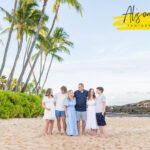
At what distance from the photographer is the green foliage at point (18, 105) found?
15336mm

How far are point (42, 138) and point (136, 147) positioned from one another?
119 inches

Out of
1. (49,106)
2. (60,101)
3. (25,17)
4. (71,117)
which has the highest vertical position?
(25,17)

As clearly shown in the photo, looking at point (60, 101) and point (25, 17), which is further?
point (25, 17)

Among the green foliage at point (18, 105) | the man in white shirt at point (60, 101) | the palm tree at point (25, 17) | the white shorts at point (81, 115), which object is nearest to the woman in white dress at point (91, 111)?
the white shorts at point (81, 115)

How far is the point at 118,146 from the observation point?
7.20 metres

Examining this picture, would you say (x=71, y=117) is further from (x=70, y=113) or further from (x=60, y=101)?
(x=60, y=101)

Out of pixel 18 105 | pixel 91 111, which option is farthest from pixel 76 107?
pixel 18 105

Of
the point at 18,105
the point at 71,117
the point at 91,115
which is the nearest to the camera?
the point at 71,117

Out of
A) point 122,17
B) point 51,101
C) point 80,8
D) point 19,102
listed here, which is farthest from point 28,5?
point 51,101

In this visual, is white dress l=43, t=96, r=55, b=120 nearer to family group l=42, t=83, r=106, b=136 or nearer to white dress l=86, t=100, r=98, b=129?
family group l=42, t=83, r=106, b=136

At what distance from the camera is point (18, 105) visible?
16250 mm

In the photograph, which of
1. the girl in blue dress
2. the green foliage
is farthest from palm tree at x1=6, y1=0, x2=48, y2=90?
the girl in blue dress

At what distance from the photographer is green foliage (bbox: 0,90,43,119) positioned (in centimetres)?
1534

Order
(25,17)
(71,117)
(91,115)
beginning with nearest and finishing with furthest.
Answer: (71,117), (91,115), (25,17)
